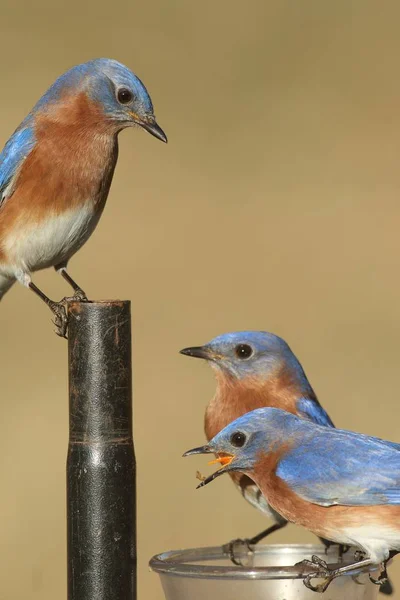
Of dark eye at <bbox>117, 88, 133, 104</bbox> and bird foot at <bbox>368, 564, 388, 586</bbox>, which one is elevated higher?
dark eye at <bbox>117, 88, 133, 104</bbox>

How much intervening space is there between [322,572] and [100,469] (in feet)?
2.29

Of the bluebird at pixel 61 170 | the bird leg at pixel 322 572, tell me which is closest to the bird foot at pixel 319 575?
the bird leg at pixel 322 572

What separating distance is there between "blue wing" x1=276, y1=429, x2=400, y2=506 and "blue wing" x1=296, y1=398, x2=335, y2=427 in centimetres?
110

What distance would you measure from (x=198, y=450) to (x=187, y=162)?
7.27m

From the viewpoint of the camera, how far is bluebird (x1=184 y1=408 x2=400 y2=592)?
4953 mm

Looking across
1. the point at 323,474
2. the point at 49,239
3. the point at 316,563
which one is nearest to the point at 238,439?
the point at 323,474

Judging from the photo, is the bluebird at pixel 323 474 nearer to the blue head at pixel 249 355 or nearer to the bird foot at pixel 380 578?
the bird foot at pixel 380 578

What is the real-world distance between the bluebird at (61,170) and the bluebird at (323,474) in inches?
38.3

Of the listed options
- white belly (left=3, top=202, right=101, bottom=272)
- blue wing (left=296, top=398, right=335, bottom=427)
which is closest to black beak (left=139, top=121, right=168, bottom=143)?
white belly (left=3, top=202, right=101, bottom=272)

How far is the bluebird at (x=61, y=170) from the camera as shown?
5.88 metres

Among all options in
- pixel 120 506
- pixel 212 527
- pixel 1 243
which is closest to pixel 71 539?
pixel 120 506

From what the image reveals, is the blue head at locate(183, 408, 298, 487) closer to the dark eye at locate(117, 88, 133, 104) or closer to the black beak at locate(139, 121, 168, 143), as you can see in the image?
the black beak at locate(139, 121, 168, 143)

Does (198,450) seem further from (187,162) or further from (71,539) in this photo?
(187,162)

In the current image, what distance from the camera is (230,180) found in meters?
11.9
